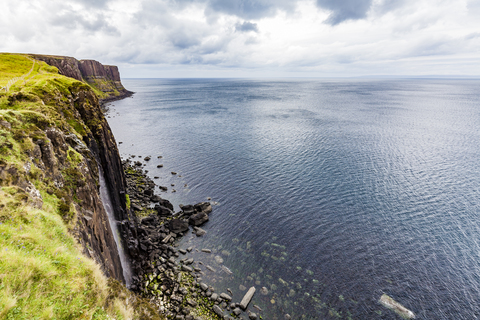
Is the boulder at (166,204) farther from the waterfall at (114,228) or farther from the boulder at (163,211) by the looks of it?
the waterfall at (114,228)

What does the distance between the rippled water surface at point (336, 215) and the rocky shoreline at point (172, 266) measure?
1.76 m

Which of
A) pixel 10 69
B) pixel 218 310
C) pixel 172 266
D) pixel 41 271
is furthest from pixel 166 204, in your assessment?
pixel 10 69

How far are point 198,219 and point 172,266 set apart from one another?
32.2 feet

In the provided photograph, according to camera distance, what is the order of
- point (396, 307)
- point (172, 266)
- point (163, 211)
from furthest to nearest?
point (163, 211) → point (172, 266) → point (396, 307)

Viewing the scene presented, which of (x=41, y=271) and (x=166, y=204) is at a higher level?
(x=41, y=271)

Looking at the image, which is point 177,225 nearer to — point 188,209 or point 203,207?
point 188,209

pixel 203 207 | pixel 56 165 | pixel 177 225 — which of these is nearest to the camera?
pixel 56 165

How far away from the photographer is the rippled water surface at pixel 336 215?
26.5 meters

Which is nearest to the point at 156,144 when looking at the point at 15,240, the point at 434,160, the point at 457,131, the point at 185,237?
the point at 185,237

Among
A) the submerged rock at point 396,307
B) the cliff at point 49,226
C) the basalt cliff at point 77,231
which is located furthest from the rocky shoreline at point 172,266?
the submerged rock at point 396,307

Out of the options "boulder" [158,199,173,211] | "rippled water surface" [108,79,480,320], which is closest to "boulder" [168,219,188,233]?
"rippled water surface" [108,79,480,320]

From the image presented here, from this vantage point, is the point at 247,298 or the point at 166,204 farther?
the point at 166,204

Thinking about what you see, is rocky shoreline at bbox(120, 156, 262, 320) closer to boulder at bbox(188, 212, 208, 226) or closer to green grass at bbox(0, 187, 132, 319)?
boulder at bbox(188, 212, 208, 226)

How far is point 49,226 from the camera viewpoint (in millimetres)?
12977
